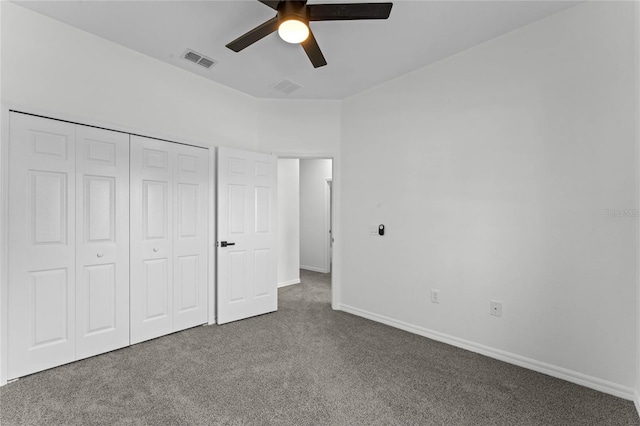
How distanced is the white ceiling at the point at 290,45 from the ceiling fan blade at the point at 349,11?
1.04 ft

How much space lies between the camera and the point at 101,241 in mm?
2668

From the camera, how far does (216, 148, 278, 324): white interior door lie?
3.44 meters

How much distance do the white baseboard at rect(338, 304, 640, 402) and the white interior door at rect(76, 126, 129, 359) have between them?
263 centimetres

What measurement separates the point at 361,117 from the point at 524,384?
2973 mm

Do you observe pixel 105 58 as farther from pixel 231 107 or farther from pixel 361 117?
pixel 361 117

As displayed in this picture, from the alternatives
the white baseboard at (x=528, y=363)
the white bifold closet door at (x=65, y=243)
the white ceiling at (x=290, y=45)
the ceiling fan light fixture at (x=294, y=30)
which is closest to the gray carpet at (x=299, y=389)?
the white baseboard at (x=528, y=363)

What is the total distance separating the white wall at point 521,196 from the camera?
2.10 metres

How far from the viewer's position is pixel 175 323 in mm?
3141

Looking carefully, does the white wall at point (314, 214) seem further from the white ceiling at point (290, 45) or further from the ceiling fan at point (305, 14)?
the ceiling fan at point (305, 14)

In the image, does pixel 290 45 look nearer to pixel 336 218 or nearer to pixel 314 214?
pixel 336 218

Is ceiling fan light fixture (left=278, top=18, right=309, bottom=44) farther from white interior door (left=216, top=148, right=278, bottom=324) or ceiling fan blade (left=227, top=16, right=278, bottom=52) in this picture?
white interior door (left=216, top=148, right=278, bottom=324)

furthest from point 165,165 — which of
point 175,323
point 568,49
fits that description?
point 568,49

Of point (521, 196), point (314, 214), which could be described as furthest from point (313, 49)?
point (314, 214)

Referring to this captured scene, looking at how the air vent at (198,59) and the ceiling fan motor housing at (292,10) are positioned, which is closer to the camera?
the ceiling fan motor housing at (292,10)
